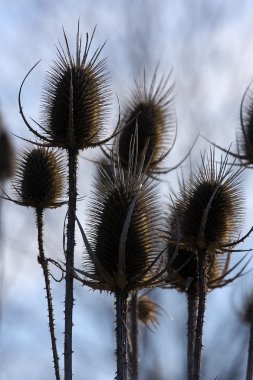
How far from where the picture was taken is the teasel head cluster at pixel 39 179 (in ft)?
26.2

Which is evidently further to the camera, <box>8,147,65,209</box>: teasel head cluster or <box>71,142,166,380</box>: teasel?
<box>8,147,65,209</box>: teasel head cluster

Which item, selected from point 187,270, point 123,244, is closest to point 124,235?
point 123,244

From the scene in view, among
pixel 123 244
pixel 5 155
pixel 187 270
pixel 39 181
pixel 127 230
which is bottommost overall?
pixel 123 244

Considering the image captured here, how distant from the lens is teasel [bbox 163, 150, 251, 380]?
7.07m

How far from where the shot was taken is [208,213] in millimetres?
7328

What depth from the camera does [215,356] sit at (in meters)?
16.2

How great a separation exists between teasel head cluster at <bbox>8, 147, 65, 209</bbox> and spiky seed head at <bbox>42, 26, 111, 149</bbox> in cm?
42

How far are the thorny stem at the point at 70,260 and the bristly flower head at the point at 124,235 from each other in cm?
18

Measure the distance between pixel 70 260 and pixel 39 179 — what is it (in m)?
0.93

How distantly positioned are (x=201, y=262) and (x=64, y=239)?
2.85 ft

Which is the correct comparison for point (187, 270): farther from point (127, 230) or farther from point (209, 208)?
point (127, 230)

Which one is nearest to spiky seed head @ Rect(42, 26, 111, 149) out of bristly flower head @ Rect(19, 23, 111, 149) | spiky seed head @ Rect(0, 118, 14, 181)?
bristly flower head @ Rect(19, 23, 111, 149)

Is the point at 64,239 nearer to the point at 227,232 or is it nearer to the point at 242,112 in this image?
the point at 227,232

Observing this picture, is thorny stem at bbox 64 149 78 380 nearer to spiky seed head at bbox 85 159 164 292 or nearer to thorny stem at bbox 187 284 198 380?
spiky seed head at bbox 85 159 164 292
